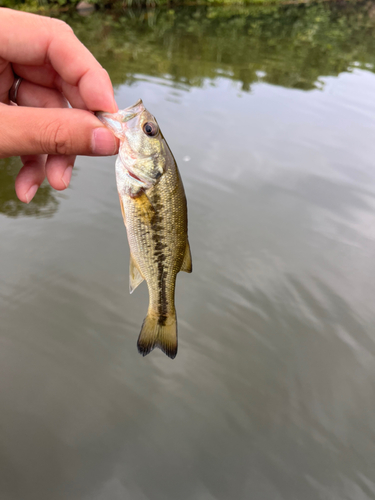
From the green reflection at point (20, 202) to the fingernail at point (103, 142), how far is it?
3697 mm

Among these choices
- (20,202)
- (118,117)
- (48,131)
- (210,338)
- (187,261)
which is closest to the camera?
(48,131)

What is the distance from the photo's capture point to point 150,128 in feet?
6.48

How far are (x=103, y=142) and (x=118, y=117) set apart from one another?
0.74 feet

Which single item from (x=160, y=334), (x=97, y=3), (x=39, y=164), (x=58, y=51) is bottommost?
(x=160, y=334)

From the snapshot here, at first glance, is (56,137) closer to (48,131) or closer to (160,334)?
(48,131)

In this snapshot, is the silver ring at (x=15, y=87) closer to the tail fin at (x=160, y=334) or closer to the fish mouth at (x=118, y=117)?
the fish mouth at (x=118, y=117)

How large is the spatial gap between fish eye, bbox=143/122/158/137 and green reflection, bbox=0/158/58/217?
3.73 meters

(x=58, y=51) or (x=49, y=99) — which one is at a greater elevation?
(x=58, y=51)

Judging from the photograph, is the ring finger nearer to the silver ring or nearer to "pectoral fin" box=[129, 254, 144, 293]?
the silver ring

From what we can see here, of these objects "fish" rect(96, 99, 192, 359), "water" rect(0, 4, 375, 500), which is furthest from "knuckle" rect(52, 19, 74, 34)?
"water" rect(0, 4, 375, 500)

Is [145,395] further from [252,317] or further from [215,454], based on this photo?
[252,317]

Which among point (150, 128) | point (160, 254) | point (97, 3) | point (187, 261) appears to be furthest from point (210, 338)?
point (97, 3)

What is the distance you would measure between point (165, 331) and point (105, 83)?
1599 millimetres

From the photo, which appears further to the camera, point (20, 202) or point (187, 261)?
point (20, 202)
